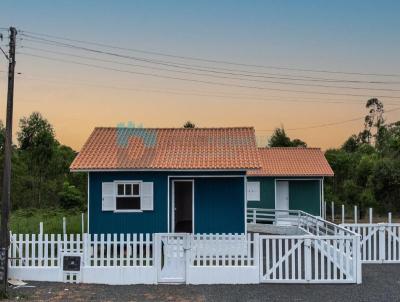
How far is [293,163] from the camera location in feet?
88.4

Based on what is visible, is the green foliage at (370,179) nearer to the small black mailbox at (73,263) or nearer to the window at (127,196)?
the window at (127,196)

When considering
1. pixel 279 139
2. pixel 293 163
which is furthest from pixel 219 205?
pixel 279 139

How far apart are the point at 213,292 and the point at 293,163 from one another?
16579 mm

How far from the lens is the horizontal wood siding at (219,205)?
1616cm

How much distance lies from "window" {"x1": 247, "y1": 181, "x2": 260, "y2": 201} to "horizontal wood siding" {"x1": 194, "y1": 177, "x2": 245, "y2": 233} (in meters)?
9.95

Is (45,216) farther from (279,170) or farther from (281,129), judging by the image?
(281,129)

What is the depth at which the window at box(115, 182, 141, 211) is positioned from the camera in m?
16.2

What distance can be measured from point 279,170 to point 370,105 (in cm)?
4235

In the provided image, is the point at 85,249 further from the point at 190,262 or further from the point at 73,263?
the point at 190,262

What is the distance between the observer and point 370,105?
211ft

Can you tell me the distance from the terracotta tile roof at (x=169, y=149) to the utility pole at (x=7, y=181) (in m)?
4.77

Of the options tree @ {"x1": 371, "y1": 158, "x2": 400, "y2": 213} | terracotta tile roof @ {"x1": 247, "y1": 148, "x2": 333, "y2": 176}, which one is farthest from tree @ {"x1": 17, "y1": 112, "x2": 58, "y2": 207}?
tree @ {"x1": 371, "y1": 158, "x2": 400, "y2": 213}

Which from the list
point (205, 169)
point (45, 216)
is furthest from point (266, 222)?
point (45, 216)

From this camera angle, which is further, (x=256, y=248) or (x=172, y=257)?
(x=172, y=257)
